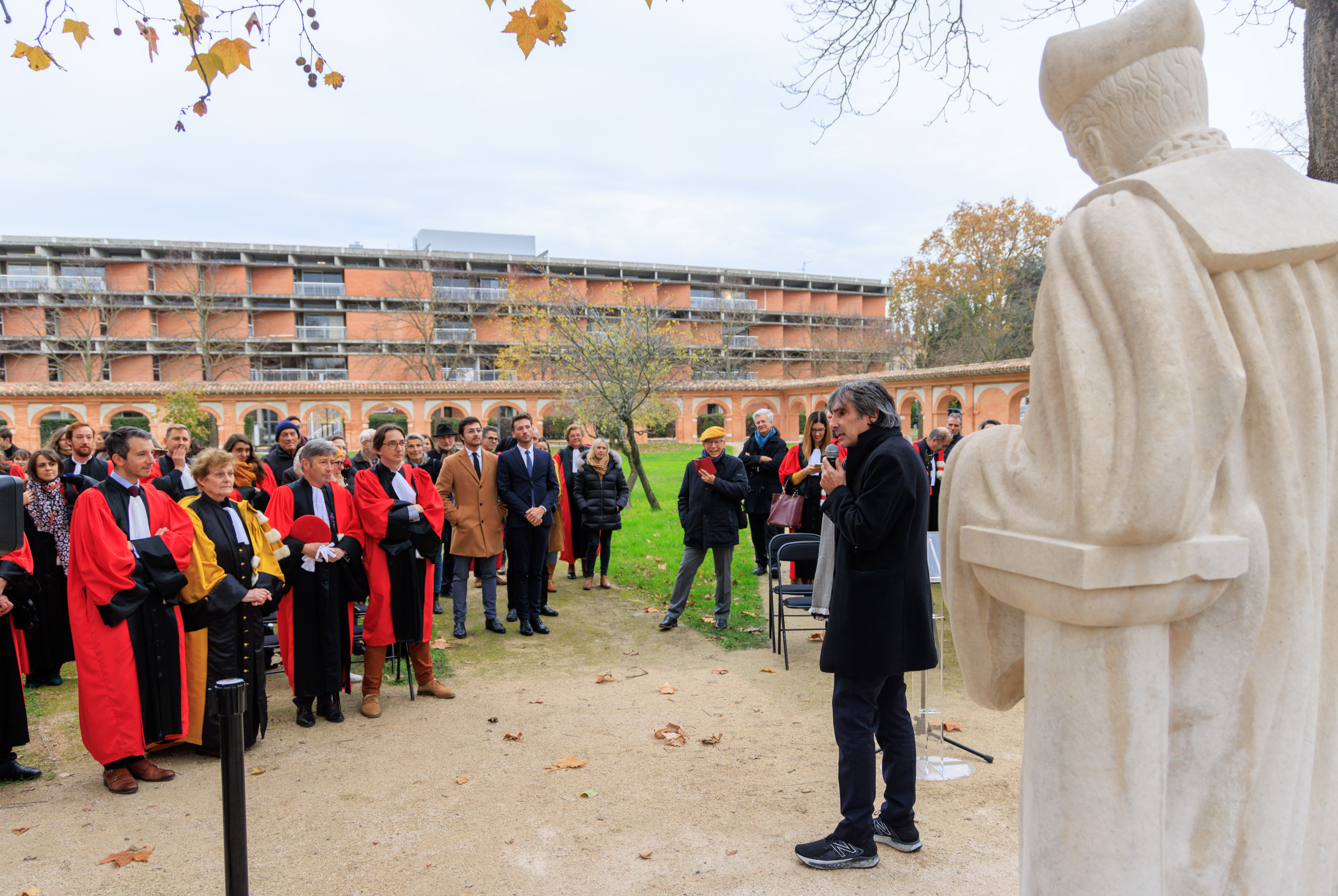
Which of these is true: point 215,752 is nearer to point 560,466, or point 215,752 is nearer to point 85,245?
point 560,466

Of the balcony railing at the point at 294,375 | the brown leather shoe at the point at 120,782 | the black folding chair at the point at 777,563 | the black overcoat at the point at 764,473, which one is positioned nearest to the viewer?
the brown leather shoe at the point at 120,782

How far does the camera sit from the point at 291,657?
5.54 metres

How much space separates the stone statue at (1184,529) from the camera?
1.32 meters

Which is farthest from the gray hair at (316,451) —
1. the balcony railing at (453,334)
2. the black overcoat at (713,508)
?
→ the balcony railing at (453,334)

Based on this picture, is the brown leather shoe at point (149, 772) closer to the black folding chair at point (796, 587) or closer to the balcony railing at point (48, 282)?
the black folding chair at point (796, 587)

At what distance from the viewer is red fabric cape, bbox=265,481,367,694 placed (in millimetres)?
5551

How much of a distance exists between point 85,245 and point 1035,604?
64249 mm

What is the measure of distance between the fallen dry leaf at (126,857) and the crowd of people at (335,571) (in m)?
0.64

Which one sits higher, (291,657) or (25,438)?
(25,438)

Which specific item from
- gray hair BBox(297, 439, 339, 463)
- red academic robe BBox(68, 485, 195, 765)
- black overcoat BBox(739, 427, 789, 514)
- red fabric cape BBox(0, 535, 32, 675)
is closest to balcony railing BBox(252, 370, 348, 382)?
black overcoat BBox(739, 427, 789, 514)

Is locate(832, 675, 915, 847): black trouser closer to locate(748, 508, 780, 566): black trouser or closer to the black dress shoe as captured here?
the black dress shoe

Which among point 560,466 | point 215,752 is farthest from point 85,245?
point 215,752

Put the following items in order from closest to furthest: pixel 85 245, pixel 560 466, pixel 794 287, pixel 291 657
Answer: pixel 291 657
pixel 560 466
pixel 85 245
pixel 794 287

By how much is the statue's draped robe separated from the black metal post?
2566mm
